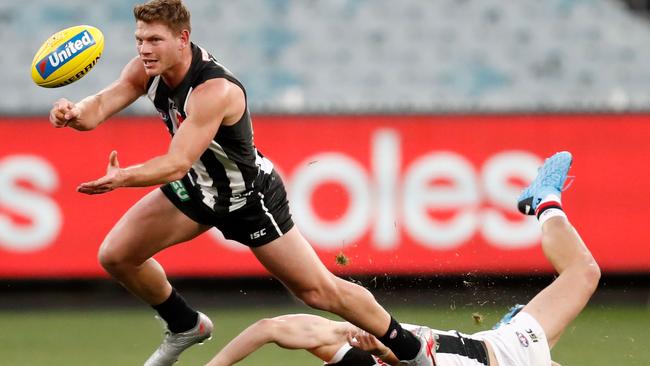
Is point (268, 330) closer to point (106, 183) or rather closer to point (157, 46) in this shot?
point (106, 183)

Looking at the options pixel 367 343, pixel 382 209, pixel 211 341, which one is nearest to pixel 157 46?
pixel 367 343

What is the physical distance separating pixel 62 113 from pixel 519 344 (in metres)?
2.71

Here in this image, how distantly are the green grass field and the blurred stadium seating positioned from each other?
3.69 meters

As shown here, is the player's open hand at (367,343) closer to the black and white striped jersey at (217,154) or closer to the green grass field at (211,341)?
the black and white striped jersey at (217,154)

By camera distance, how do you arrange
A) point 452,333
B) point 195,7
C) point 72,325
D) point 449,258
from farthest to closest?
1. point 195,7
2. point 449,258
3. point 72,325
4. point 452,333

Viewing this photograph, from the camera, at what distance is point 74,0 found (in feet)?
45.2

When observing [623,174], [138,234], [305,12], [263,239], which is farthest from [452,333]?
[305,12]

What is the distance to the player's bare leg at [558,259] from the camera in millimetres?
6527

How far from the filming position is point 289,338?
6.28 m

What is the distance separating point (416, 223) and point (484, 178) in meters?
0.73

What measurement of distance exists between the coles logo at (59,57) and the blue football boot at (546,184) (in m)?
3.00

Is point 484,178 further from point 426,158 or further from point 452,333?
point 452,333

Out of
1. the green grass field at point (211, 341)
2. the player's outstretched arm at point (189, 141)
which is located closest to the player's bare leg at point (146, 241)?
the player's outstretched arm at point (189, 141)

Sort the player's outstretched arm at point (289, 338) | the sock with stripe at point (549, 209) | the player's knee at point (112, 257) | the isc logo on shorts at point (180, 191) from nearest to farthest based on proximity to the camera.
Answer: the player's outstretched arm at point (289, 338) → the isc logo on shorts at point (180, 191) → the player's knee at point (112, 257) → the sock with stripe at point (549, 209)
